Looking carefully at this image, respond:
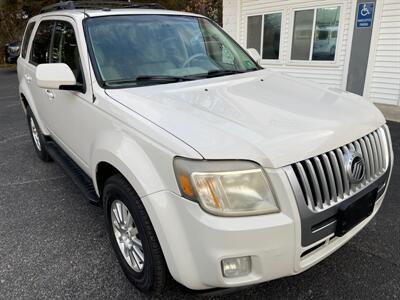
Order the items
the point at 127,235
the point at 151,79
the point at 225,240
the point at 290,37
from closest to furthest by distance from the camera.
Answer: the point at 225,240, the point at 127,235, the point at 151,79, the point at 290,37

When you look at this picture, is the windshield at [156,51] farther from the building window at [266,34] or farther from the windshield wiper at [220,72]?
the building window at [266,34]

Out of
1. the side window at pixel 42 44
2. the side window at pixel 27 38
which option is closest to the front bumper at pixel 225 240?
the side window at pixel 42 44

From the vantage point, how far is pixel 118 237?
246cm

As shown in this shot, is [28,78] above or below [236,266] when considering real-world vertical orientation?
above

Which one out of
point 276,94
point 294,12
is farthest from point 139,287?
point 294,12

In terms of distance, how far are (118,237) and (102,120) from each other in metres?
0.84

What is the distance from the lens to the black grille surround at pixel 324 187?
1.69 m

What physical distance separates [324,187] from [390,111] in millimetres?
6298

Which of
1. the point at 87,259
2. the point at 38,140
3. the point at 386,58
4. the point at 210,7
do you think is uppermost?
the point at 210,7

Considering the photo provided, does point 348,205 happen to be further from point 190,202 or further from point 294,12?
point 294,12

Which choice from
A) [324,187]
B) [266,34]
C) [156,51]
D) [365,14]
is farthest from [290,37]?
[324,187]

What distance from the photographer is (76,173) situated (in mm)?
3143

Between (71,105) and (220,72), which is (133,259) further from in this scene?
(220,72)

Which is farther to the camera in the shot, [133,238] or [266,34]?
[266,34]
